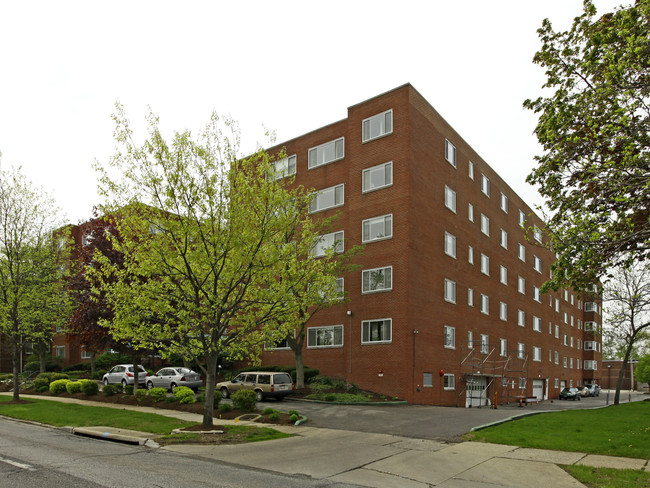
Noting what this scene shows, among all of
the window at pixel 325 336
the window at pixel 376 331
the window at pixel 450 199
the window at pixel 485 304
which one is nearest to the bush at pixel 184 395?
the window at pixel 376 331

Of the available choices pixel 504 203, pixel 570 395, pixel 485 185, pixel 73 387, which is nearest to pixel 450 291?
pixel 485 185

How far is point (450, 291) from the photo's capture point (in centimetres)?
3544

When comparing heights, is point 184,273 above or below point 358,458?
above

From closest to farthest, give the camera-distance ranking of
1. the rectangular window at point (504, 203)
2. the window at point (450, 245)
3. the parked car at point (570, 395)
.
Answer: the window at point (450, 245), the rectangular window at point (504, 203), the parked car at point (570, 395)

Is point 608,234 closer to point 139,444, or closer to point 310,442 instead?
point 310,442

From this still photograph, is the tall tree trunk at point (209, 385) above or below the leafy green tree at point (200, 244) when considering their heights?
below

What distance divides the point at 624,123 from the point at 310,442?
11531 millimetres

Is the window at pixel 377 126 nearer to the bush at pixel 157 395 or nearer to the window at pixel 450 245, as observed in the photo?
the window at pixel 450 245

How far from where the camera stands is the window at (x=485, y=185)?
42.7 metres

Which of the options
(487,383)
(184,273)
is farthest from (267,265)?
(487,383)

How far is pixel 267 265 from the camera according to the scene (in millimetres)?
16625

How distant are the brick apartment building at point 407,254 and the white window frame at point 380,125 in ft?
0.20

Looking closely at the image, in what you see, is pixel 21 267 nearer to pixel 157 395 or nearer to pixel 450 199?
pixel 157 395

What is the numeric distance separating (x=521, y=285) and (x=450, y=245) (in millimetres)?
18463
